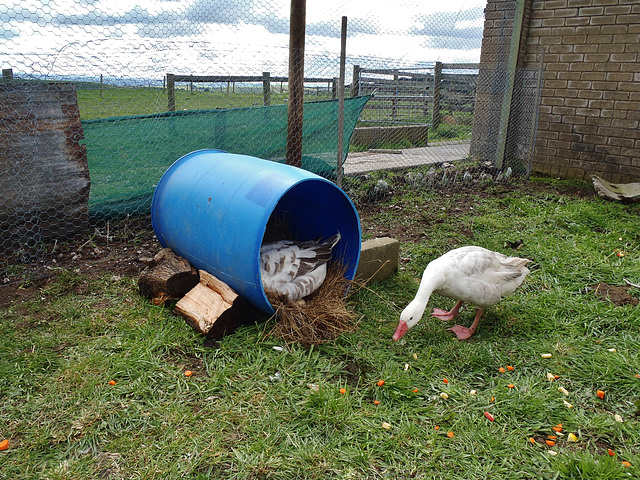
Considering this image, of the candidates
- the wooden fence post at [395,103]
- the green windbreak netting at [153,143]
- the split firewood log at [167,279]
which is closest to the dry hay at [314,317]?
the split firewood log at [167,279]

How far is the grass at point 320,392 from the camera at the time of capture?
232 centimetres

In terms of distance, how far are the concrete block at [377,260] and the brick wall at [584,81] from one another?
18.0 feet

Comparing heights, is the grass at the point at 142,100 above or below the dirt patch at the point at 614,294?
above

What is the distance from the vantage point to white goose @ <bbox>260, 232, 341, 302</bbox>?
348 cm

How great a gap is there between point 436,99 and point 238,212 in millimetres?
9069

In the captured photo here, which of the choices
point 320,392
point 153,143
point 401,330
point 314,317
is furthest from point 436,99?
point 320,392

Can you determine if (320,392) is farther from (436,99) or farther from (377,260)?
(436,99)

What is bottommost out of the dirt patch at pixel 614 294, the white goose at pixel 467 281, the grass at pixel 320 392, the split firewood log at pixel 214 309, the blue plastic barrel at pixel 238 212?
the grass at pixel 320 392

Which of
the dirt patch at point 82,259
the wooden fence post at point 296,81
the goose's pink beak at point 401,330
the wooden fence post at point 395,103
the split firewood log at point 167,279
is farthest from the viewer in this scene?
the wooden fence post at point 395,103

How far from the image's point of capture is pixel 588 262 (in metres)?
4.64

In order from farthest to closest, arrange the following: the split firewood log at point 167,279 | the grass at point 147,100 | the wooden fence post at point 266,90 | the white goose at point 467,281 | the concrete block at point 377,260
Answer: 1. the wooden fence post at point 266,90
2. the grass at point 147,100
3. the concrete block at point 377,260
4. the split firewood log at point 167,279
5. the white goose at point 467,281

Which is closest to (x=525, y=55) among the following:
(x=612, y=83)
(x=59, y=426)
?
(x=612, y=83)

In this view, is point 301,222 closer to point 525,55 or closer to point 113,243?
point 113,243

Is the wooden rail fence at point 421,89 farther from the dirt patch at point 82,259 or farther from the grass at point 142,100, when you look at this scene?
the dirt patch at point 82,259
